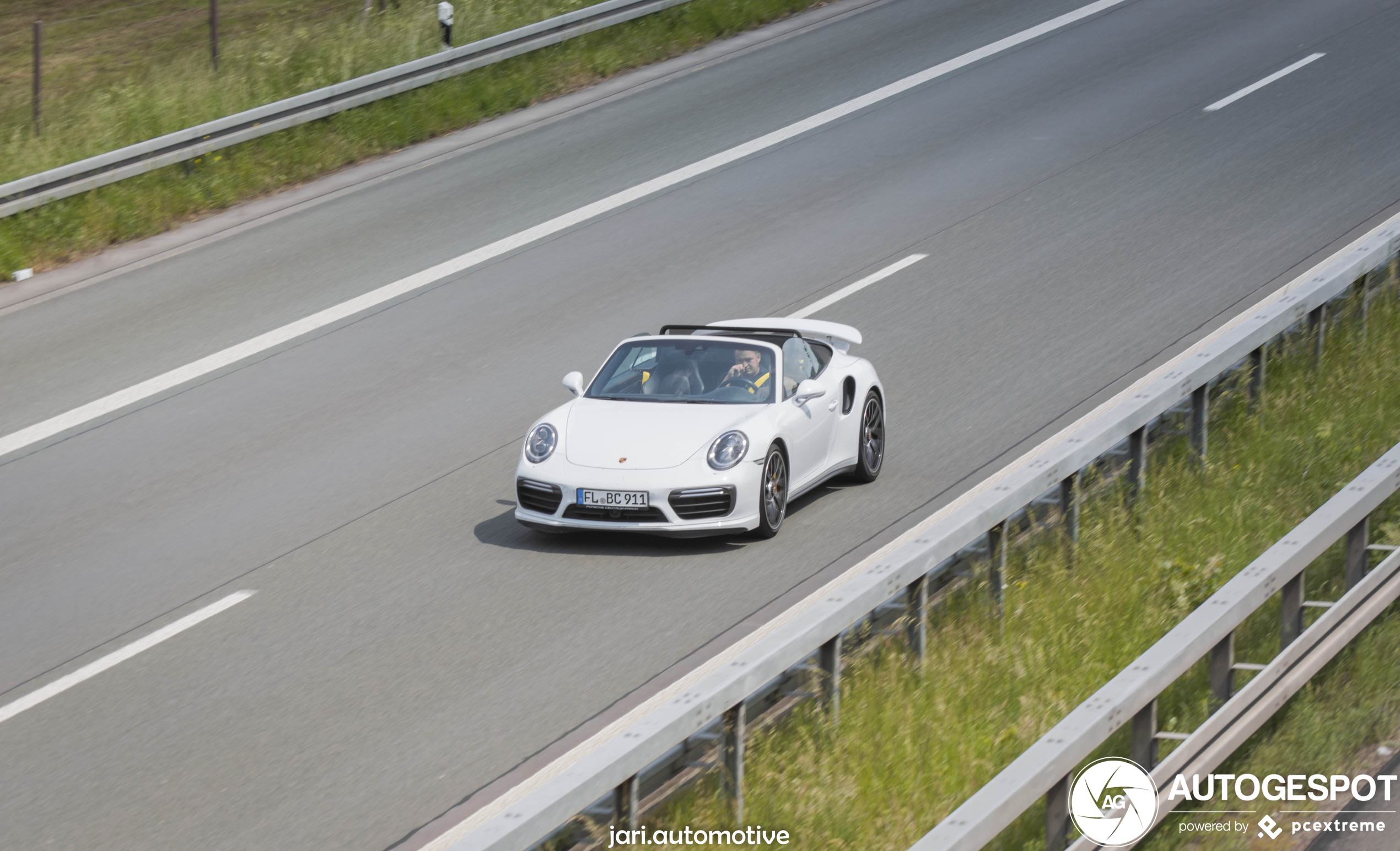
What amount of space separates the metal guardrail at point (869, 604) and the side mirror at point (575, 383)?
2.56 metres

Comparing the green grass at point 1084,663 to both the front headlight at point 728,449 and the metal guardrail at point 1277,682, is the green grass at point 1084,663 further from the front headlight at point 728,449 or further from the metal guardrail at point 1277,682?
the front headlight at point 728,449

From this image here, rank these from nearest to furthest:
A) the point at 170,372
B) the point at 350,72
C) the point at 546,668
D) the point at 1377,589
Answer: the point at 1377,589 → the point at 546,668 → the point at 170,372 → the point at 350,72

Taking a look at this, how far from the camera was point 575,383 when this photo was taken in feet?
38.5

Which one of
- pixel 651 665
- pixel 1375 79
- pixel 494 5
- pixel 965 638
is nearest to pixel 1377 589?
pixel 965 638

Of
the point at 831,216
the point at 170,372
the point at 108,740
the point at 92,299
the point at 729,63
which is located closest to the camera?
the point at 108,740

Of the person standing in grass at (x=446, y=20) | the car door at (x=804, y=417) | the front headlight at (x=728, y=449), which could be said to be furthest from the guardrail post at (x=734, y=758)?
the person standing in grass at (x=446, y=20)

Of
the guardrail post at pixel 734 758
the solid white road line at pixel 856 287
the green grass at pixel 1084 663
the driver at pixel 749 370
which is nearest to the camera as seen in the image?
the guardrail post at pixel 734 758

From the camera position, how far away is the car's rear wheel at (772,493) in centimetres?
1091

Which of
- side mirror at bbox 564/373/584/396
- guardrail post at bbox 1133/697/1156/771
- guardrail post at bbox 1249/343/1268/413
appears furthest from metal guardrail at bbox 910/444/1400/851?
side mirror at bbox 564/373/584/396

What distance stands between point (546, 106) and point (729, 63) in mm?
3117

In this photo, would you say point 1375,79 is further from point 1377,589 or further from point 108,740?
point 108,740

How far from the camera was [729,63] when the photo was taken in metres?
24.4

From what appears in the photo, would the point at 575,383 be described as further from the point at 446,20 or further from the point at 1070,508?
the point at 446,20

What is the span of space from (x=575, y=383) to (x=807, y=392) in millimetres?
1613
